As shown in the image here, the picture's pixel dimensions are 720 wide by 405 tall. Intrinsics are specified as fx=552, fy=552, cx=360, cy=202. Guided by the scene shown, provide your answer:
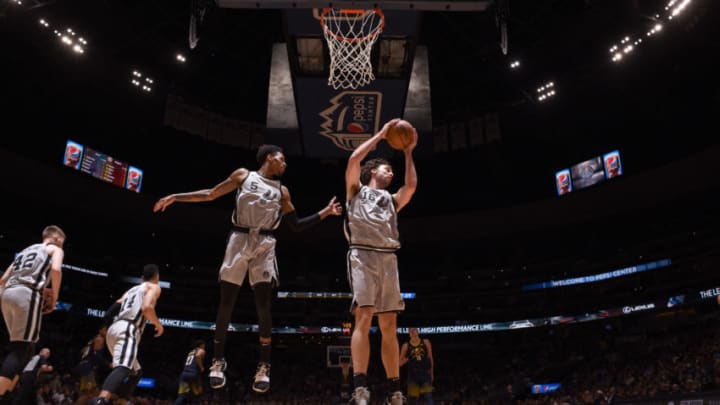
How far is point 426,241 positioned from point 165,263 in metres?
13.2

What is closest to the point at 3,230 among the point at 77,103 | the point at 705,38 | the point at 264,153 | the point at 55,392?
the point at 77,103

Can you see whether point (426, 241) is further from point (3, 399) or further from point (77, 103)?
point (3, 399)

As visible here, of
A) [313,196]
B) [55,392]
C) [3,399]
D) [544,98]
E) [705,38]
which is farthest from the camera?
[313,196]

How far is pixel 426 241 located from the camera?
28.0m

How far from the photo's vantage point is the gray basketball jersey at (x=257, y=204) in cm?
548

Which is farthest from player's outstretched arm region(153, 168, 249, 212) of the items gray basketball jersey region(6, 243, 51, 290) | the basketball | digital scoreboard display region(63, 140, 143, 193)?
digital scoreboard display region(63, 140, 143, 193)

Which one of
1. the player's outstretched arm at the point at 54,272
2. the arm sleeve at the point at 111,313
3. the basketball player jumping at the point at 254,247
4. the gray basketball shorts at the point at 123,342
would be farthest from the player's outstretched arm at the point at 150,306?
the basketball player jumping at the point at 254,247

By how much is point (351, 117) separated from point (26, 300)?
A: 9098 millimetres

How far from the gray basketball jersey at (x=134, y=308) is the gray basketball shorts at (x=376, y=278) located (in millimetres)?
3302

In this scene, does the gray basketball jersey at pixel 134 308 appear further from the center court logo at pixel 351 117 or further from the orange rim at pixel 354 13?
the center court logo at pixel 351 117

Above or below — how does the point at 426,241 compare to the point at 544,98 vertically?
below

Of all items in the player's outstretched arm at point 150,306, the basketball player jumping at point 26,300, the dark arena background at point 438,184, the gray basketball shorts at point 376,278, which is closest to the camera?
the gray basketball shorts at point 376,278

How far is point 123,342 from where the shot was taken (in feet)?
21.0

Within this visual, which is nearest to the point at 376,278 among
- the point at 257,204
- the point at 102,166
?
the point at 257,204
